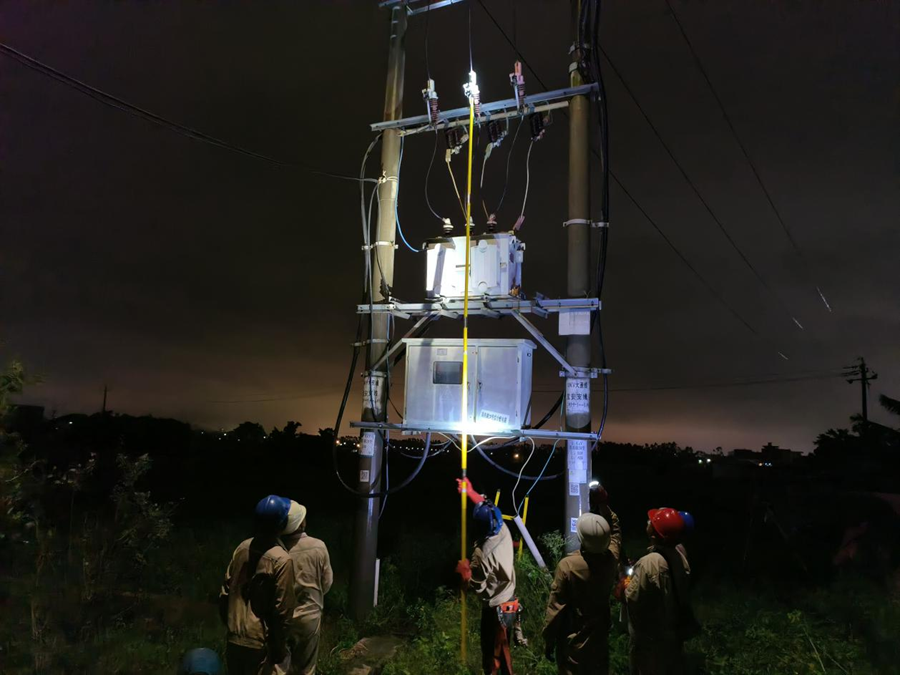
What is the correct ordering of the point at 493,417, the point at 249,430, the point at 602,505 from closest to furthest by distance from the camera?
the point at 602,505
the point at 493,417
the point at 249,430

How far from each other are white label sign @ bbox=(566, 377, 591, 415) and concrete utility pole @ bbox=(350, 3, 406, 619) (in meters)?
2.78

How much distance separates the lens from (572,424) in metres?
6.95

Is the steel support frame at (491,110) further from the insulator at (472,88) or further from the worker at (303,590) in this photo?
the worker at (303,590)

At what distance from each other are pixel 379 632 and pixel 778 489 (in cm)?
1588

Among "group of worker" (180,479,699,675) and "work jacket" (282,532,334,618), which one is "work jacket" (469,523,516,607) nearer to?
"group of worker" (180,479,699,675)

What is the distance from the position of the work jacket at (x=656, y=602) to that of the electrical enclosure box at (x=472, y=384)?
115 inches

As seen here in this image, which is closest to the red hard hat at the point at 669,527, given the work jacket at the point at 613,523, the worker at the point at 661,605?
the worker at the point at 661,605

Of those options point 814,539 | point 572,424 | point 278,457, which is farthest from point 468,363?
point 278,457

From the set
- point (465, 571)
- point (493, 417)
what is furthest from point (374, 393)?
point (465, 571)

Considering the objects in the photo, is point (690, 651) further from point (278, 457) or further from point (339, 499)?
point (278, 457)

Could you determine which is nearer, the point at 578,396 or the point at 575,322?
the point at 578,396

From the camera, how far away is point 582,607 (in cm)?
454

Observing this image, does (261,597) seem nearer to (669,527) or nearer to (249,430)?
(669,527)

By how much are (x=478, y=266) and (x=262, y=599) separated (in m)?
4.59
